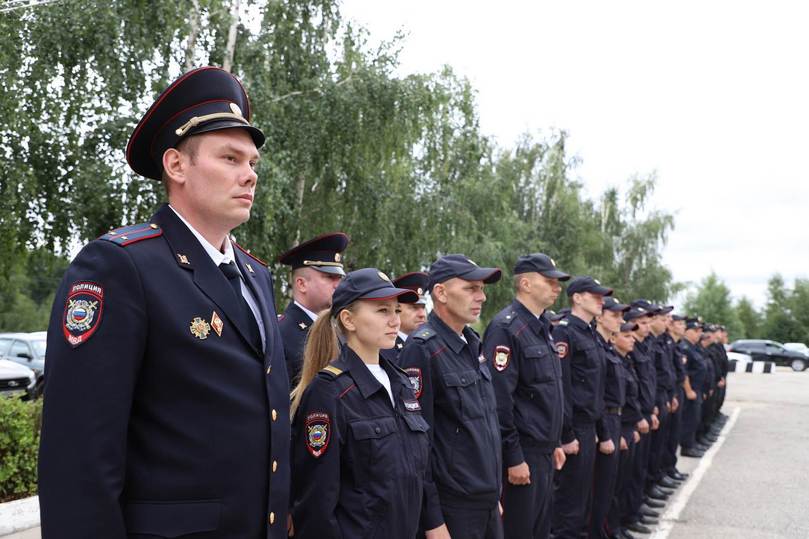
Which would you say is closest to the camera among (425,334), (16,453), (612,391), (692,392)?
(425,334)

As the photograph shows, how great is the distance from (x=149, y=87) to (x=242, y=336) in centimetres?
1055

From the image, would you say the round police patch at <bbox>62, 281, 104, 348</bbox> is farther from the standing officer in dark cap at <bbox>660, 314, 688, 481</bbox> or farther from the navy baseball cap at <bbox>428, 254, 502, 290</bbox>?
the standing officer in dark cap at <bbox>660, 314, 688, 481</bbox>

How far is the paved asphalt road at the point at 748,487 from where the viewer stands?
23.5 feet

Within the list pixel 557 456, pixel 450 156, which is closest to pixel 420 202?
pixel 450 156

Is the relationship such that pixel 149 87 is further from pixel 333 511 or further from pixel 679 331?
pixel 333 511

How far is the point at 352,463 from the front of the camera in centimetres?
293

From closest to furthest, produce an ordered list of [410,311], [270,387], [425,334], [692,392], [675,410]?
[270,387]
[425,334]
[410,311]
[675,410]
[692,392]

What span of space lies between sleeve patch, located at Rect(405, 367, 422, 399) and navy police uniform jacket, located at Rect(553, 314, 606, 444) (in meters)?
2.30

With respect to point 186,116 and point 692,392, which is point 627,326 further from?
point 186,116

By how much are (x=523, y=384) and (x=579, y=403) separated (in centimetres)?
130

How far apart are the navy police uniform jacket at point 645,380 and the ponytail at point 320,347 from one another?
5.23m

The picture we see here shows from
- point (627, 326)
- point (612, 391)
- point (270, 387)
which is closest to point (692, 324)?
point (627, 326)

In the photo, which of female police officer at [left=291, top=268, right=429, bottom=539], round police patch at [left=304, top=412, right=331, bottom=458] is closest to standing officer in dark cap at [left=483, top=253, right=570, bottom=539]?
female police officer at [left=291, top=268, right=429, bottom=539]

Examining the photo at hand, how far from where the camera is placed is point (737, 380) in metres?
27.9
